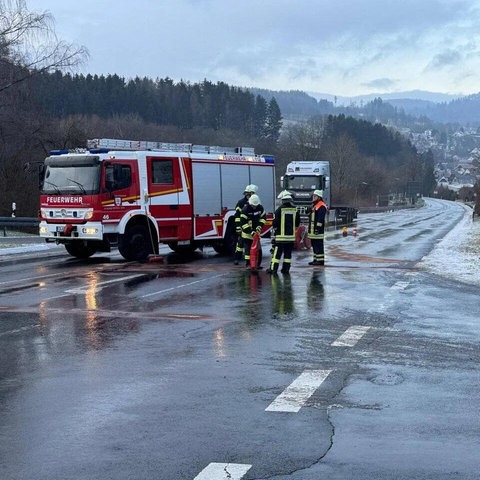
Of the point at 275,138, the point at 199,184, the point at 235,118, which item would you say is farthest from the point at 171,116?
the point at 199,184

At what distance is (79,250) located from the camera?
1948 cm

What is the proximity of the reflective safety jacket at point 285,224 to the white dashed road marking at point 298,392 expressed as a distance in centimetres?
853

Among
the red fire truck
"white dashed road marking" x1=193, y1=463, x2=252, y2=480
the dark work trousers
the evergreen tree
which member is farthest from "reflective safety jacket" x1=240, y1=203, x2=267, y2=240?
the evergreen tree

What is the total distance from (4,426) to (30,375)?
153 cm

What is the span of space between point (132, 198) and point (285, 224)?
4.36 m

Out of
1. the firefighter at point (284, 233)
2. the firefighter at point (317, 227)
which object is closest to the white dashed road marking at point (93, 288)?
the firefighter at point (284, 233)

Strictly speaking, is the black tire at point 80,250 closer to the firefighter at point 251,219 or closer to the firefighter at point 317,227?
the firefighter at point 251,219

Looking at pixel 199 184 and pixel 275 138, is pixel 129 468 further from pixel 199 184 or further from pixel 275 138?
pixel 275 138

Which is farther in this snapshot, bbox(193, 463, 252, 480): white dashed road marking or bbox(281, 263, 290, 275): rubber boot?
bbox(281, 263, 290, 275): rubber boot

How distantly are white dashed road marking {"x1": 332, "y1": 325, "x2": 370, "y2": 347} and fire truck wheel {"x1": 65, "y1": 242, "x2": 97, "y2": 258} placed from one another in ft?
35.5

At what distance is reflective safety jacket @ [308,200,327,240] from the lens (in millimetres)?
16938

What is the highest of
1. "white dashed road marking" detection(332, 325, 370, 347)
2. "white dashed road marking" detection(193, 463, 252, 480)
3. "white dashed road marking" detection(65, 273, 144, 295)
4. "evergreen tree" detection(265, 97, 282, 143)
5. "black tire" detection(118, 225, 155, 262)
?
"evergreen tree" detection(265, 97, 282, 143)

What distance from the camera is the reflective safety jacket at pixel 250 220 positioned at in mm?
16547

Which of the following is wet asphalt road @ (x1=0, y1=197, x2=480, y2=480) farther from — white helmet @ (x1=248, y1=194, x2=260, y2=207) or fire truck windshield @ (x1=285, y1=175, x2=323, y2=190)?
fire truck windshield @ (x1=285, y1=175, x2=323, y2=190)
